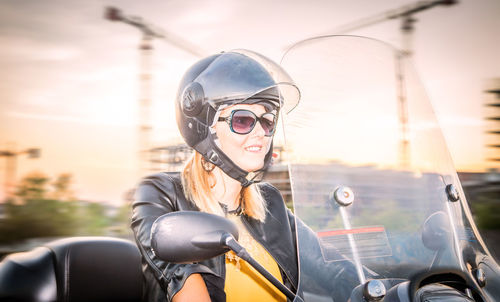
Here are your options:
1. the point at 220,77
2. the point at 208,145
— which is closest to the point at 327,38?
the point at 220,77

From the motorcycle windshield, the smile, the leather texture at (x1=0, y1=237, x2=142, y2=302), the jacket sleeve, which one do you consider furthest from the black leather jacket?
the motorcycle windshield

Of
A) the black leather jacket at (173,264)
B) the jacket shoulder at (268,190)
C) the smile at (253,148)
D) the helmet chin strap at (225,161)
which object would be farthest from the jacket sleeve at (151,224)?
the jacket shoulder at (268,190)

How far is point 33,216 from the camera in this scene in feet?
9.78

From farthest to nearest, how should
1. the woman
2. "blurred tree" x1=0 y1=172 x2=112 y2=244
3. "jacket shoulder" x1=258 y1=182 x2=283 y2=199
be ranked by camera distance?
"blurred tree" x1=0 y1=172 x2=112 y2=244
"jacket shoulder" x1=258 y1=182 x2=283 y2=199
the woman

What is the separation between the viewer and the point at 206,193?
162 cm

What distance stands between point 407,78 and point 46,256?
1.32 m

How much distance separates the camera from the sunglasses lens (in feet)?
4.99

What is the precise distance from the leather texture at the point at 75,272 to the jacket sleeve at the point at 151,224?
18 cm

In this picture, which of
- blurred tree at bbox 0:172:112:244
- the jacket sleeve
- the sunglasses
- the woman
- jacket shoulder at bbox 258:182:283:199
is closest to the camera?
the jacket sleeve

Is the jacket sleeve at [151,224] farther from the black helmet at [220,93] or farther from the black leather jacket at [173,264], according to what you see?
the black helmet at [220,93]

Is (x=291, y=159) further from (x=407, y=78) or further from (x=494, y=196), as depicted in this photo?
(x=494, y=196)

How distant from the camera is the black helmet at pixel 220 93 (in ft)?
4.91

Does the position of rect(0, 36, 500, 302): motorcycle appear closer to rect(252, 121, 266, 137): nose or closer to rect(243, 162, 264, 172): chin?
rect(252, 121, 266, 137): nose

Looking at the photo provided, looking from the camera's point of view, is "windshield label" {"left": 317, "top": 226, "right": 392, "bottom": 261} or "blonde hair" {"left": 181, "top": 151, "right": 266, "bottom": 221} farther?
"blonde hair" {"left": 181, "top": 151, "right": 266, "bottom": 221}
